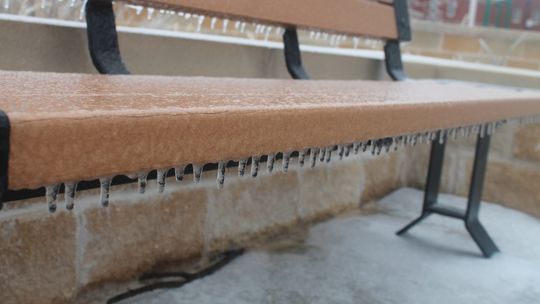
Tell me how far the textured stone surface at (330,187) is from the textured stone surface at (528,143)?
2.08ft

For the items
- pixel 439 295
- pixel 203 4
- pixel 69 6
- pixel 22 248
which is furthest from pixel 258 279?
pixel 69 6

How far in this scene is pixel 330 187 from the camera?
2115mm

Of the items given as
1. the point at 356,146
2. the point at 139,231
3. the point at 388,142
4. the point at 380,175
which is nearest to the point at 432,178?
the point at 380,175

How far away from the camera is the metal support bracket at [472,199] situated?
1910mm

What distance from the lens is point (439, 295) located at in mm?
1542

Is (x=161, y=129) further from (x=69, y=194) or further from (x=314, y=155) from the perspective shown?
(x=314, y=155)

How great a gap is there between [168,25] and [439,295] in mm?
1269

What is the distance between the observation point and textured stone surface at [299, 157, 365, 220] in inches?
78.4

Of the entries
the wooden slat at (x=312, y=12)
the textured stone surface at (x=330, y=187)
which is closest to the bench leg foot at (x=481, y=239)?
the textured stone surface at (x=330, y=187)

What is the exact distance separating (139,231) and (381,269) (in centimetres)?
71

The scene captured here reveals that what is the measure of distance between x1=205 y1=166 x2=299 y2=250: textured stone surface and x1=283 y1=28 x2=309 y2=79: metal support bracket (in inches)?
10.3

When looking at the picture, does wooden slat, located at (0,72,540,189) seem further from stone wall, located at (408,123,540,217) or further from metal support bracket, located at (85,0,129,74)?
stone wall, located at (408,123,540,217)

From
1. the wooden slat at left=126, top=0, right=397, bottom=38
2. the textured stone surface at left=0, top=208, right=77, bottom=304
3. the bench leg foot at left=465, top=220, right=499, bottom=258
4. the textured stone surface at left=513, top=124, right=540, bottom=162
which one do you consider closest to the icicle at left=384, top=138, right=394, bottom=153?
the wooden slat at left=126, top=0, right=397, bottom=38

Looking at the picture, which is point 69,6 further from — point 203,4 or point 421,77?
point 421,77
